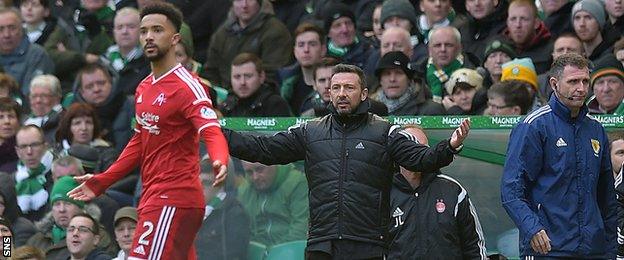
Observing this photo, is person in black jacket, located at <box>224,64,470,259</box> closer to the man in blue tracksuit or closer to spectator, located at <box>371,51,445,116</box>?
the man in blue tracksuit

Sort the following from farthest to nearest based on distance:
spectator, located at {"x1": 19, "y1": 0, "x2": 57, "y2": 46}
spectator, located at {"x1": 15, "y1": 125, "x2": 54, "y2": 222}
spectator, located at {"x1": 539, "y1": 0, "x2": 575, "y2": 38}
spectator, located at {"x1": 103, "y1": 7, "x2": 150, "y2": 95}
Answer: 1. spectator, located at {"x1": 19, "y1": 0, "x2": 57, "y2": 46}
2. spectator, located at {"x1": 103, "y1": 7, "x2": 150, "y2": 95}
3. spectator, located at {"x1": 15, "y1": 125, "x2": 54, "y2": 222}
4. spectator, located at {"x1": 539, "y1": 0, "x2": 575, "y2": 38}

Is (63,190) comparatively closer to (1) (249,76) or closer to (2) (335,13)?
(1) (249,76)

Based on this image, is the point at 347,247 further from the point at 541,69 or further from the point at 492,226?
Answer: the point at 541,69

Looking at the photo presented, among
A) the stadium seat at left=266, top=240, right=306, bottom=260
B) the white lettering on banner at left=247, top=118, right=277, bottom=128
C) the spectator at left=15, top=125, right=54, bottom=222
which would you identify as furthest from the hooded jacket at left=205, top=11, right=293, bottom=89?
the stadium seat at left=266, top=240, right=306, bottom=260

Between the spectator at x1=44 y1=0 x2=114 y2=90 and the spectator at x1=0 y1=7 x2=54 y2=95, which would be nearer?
the spectator at x1=0 y1=7 x2=54 y2=95

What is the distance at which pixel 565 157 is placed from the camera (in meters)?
11.2

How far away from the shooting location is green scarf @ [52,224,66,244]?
1577 centimetres

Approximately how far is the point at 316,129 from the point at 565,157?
1.68 meters

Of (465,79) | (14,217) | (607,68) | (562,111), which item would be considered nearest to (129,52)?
(14,217)

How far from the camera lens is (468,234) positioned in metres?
12.0

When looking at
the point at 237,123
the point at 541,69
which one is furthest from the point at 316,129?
the point at 541,69

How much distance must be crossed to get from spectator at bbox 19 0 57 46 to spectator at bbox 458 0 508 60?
17.9 feet

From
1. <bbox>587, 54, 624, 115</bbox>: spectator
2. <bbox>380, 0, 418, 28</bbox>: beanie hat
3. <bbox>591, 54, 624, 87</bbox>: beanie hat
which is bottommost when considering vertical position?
<bbox>587, 54, 624, 115</bbox>: spectator

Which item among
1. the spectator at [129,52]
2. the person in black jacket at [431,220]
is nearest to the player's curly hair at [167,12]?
the person in black jacket at [431,220]
